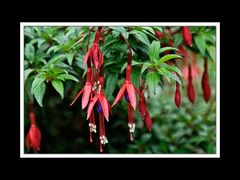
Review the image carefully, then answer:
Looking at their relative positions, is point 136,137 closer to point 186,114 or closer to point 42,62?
point 186,114

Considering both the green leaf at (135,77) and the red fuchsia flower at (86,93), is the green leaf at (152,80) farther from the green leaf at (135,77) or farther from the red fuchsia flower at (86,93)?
the red fuchsia flower at (86,93)

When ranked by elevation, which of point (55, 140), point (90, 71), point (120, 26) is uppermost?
point (120, 26)

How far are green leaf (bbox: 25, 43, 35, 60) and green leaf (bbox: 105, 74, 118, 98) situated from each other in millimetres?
308

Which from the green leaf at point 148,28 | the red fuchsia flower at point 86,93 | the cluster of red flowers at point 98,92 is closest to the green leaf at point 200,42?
the green leaf at point 148,28

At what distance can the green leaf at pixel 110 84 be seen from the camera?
4.94ft

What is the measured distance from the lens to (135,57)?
156cm

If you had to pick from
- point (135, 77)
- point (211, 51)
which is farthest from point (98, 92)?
point (211, 51)

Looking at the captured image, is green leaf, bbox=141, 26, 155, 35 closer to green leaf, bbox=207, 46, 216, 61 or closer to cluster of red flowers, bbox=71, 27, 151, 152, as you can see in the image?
cluster of red flowers, bbox=71, 27, 151, 152

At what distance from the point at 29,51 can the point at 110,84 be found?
0.35m

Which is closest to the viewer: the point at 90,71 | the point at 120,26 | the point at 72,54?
the point at 90,71

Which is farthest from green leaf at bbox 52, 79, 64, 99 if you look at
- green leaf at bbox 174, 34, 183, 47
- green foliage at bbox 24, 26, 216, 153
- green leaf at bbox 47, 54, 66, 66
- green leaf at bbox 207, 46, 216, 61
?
green leaf at bbox 207, 46, 216, 61

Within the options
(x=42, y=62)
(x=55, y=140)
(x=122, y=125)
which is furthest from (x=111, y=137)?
(x=42, y=62)

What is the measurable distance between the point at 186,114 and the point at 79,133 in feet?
1.70

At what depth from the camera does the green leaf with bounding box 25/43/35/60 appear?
167 cm
